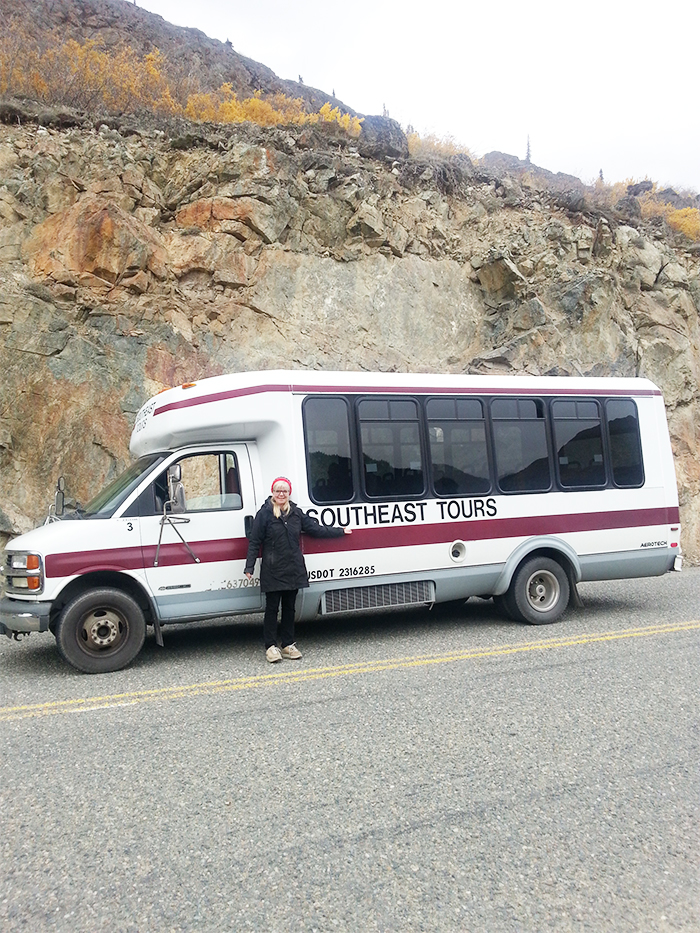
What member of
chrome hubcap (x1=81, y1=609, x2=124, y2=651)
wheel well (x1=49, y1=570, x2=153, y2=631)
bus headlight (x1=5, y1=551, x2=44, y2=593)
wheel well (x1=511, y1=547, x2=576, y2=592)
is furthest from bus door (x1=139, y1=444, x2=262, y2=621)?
wheel well (x1=511, y1=547, x2=576, y2=592)

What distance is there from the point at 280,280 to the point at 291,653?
1195 cm

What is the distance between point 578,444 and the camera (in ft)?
30.2

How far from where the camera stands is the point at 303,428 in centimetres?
774

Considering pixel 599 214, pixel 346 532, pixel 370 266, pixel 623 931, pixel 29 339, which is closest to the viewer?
pixel 623 931

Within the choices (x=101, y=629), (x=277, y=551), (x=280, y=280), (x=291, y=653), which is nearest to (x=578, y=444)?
(x=277, y=551)

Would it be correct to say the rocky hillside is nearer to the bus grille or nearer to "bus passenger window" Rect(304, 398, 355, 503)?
"bus passenger window" Rect(304, 398, 355, 503)

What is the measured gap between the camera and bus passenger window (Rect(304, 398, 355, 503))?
7.73m

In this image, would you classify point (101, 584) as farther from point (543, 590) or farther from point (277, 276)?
point (277, 276)

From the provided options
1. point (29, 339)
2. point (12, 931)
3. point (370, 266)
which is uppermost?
point (370, 266)

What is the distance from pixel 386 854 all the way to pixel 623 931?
1.06 metres

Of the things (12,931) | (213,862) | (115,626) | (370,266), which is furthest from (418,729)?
(370,266)

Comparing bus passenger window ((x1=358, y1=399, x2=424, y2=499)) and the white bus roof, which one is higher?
the white bus roof

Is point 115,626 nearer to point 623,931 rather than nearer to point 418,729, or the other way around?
point 418,729

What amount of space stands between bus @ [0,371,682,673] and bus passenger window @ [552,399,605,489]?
22 mm
